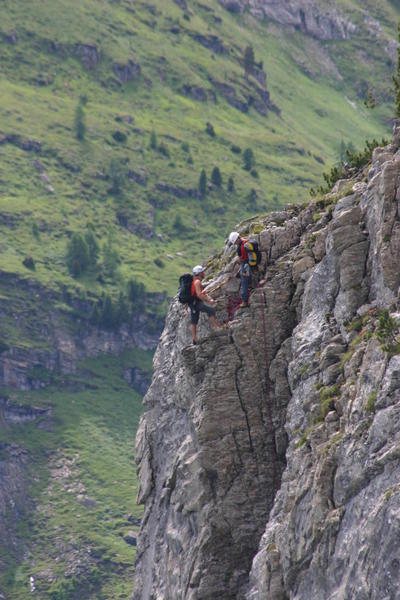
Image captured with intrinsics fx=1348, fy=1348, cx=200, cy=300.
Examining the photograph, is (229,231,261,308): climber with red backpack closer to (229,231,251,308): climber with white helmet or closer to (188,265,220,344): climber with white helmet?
(229,231,251,308): climber with white helmet

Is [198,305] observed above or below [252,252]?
below

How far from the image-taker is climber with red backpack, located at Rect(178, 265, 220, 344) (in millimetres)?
47094

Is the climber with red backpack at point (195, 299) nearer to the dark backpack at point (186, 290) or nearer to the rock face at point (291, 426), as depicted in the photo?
the dark backpack at point (186, 290)

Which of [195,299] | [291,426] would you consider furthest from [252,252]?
[291,426]

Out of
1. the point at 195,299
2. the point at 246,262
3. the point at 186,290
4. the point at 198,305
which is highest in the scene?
the point at 246,262

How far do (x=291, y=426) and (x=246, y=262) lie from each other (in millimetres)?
7219

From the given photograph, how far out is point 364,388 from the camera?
35.9m

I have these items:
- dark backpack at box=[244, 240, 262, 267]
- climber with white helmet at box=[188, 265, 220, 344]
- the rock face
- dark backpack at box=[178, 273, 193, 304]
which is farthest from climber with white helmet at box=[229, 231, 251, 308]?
dark backpack at box=[178, 273, 193, 304]

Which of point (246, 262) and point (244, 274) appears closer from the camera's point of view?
point (244, 274)

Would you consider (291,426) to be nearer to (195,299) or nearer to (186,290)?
(195,299)

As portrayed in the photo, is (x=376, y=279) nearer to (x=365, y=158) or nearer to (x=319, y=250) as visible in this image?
(x=319, y=250)

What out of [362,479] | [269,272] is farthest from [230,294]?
[362,479]

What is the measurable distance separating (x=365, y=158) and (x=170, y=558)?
15946 mm

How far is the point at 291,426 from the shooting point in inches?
1606
